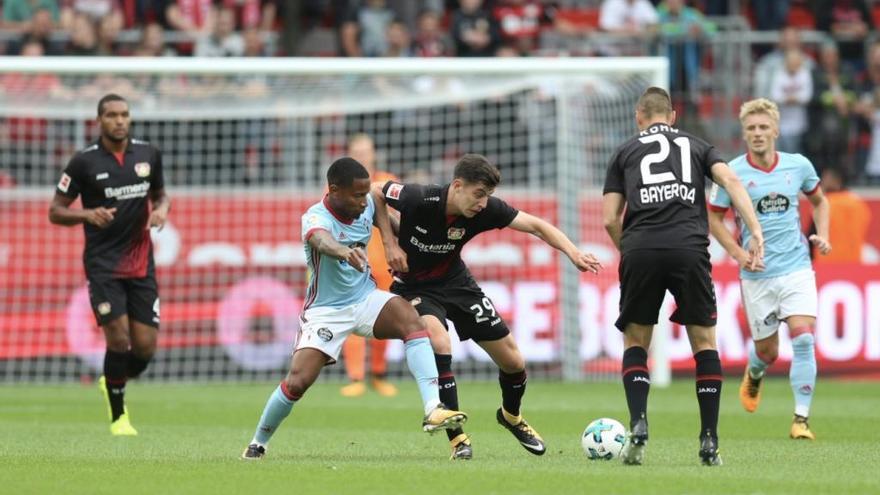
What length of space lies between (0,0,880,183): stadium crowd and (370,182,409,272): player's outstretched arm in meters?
9.83

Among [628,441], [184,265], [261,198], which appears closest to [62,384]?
[184,265]

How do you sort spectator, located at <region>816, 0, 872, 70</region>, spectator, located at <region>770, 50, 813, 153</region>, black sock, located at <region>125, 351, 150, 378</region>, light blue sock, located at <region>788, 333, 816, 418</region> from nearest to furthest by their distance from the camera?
light blue sock, located at <region>788, 333, 816, 418</region>, black sock, located at <region>125, 351, 150, 378</region>, spectator, located at <region>770, 50, 813, 153</region>, spectator, located at <region>816, 0, 872, 70</region>

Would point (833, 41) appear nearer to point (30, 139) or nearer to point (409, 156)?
point (409, 156)

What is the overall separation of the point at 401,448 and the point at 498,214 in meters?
1.83

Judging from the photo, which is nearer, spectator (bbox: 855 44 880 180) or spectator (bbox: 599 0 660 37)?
spectator (bbox: 855 44 880 180)

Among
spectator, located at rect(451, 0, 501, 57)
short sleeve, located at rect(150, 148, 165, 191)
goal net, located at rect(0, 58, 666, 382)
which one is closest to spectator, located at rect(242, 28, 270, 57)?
goal net, located at rect(0, 58, 666, 382)

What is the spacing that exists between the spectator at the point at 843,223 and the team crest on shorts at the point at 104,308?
347 inches

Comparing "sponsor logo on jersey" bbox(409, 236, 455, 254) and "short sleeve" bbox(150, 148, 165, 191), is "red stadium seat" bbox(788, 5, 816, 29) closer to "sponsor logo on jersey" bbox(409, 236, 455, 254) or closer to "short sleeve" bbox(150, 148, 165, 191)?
"short sleeve" bbox(150, 148, 165, 191)

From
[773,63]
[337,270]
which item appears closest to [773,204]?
[337,270]

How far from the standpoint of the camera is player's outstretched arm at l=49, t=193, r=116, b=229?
1162 cm

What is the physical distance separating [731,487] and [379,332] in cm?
255

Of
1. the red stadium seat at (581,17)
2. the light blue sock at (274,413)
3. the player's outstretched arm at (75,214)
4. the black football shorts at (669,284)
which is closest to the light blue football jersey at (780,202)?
the black football shorts at (669,284)

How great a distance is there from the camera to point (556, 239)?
29.7 ft

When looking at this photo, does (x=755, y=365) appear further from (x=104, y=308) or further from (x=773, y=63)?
(x=773, y=63)
